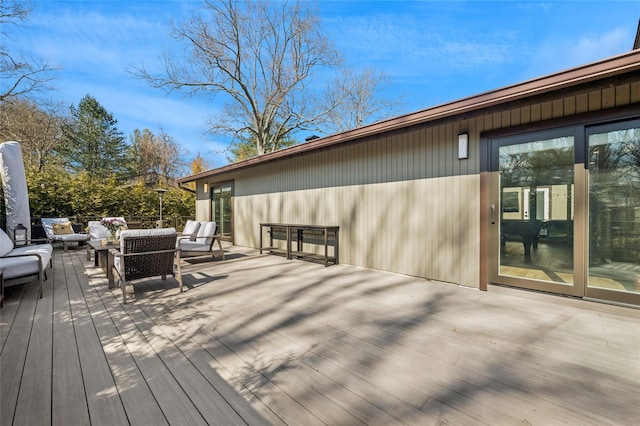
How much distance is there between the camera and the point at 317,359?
2.08 m

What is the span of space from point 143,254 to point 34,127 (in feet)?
50.3

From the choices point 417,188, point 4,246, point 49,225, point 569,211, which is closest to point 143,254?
point 4,246

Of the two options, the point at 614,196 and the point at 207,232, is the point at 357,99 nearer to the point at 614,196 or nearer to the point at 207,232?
the point at 207,232

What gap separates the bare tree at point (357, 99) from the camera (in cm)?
1498

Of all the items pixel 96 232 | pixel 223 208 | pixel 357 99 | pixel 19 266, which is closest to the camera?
pixel 19 266

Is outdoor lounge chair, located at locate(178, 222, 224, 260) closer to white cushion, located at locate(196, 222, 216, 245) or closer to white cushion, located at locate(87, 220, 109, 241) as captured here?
white cushion, located at locate(196, 222, 216, 245)

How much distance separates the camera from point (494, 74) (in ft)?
32.8

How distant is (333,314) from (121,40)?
30.8 feet

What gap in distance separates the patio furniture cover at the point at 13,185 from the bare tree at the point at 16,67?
20.1 feet

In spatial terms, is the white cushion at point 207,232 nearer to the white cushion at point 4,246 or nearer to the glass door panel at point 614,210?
the white cushion at point 4,246

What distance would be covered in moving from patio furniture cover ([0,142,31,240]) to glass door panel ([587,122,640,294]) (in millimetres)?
8987

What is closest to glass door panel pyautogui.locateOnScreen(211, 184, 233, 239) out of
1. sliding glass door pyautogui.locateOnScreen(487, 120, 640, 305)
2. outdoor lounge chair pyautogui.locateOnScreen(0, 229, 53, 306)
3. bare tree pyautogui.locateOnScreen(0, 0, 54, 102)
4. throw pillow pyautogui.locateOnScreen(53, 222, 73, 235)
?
throw pillow pyautogui.locateOnScreen(53, 222, 73, 235)

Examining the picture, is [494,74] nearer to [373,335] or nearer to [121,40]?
[373,335]

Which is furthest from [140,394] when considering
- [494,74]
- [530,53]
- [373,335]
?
[494,74]
